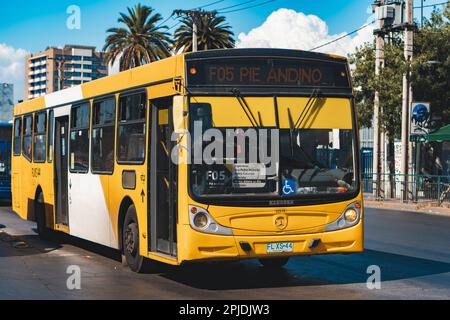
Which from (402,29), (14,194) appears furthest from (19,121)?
(402,29)

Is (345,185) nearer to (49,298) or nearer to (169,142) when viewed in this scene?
(169,142)

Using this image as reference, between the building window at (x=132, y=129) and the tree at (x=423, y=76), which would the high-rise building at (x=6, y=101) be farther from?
the building window at (x=132, y=129)

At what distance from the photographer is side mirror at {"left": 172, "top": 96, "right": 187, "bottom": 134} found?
426 inches

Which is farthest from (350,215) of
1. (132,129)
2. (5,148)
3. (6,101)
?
(6,101)

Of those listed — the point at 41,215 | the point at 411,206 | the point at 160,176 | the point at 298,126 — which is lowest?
the point at 411,206

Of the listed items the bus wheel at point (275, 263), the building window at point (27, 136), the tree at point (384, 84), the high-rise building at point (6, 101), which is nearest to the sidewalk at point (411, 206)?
the tree at point (384, 84)

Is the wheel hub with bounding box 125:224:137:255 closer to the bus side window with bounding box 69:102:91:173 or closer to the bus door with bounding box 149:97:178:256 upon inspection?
the bus door with bounding box 149:97:178:256

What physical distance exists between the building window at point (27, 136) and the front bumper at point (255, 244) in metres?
9.95

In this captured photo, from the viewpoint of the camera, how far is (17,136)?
2153 centimetres

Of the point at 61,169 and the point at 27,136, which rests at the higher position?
the point at 27,136

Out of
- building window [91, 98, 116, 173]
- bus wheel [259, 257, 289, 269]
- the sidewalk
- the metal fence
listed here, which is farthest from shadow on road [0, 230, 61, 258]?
the metal fence

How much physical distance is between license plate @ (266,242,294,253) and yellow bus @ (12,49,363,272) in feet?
0.04

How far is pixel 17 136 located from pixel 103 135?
7929 mm

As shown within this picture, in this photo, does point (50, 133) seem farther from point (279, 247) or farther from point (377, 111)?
point (377, 111)
